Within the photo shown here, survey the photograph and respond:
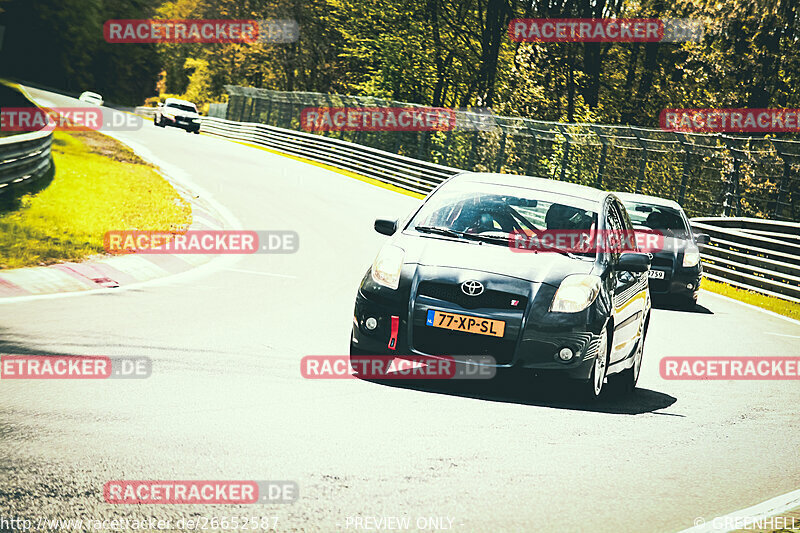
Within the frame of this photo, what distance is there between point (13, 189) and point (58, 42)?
2136 inches

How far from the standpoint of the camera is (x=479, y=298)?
736 cm

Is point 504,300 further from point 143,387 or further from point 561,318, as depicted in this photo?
point 143,387

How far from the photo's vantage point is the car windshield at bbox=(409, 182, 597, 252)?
841 centimetres

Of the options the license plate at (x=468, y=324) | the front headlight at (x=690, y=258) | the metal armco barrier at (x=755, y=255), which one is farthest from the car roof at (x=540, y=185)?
the metal armco barrier at (x=755, y=255)

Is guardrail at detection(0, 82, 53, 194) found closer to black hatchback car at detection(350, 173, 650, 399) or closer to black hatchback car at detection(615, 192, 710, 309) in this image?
black hatchback car at detection(615, 192, 710, 309)

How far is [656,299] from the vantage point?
16641 millimetres

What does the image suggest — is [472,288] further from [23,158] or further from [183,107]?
[183,107]

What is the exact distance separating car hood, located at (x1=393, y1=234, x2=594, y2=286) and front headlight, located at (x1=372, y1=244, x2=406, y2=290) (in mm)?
60

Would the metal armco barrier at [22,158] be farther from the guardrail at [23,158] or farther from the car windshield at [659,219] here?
the car windshield at [659,219]

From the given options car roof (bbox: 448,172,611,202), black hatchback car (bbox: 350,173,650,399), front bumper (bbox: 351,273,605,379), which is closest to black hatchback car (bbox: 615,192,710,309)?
car roof (bbox: 448,172,611,202)

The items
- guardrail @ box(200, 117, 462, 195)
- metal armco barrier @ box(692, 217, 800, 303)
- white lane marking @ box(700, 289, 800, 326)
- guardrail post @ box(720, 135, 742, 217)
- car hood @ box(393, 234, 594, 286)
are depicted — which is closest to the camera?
car hood @ box(393, 234, 594, 286)

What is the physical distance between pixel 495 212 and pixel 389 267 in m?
1.35

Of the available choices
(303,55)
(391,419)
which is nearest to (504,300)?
(391,419)

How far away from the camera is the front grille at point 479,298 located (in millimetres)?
7340
